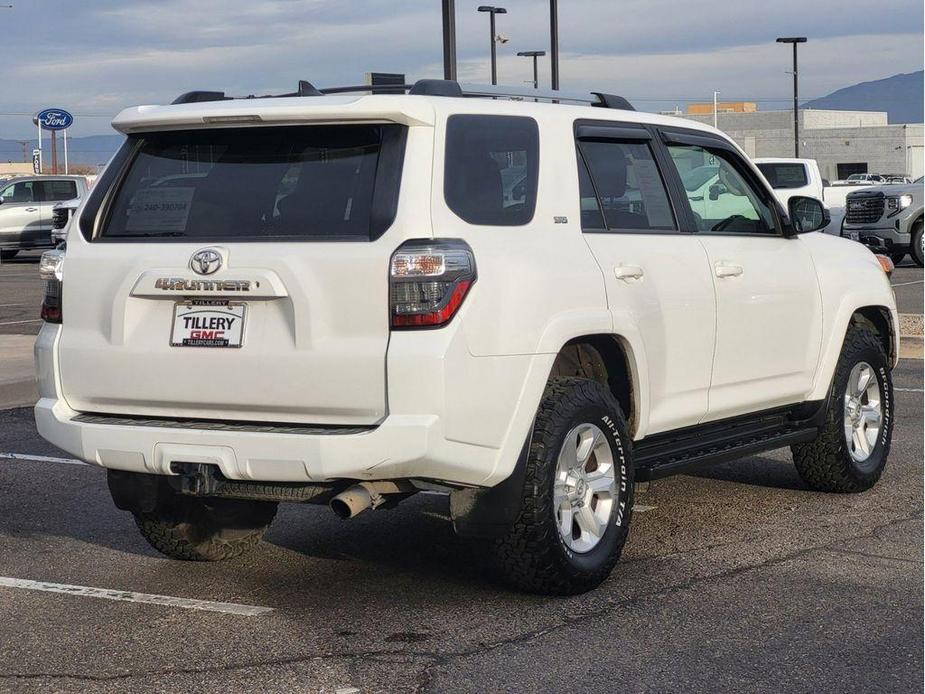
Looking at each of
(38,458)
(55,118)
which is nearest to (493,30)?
(55,118)

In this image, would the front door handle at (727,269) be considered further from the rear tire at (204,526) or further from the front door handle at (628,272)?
the rear tire at (204,526)

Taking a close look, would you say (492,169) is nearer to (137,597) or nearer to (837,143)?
(137,597)

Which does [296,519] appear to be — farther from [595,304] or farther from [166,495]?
[595,304]

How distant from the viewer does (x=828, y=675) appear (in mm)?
4801

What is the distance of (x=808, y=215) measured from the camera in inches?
293

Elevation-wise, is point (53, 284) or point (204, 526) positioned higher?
point (53, 284)

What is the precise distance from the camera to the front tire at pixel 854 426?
7.64 metres

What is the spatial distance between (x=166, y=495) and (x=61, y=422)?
56 cm

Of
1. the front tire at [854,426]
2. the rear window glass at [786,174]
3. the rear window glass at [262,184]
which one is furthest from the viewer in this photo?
the rear window glass at [786,174]

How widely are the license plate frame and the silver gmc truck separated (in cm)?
2349

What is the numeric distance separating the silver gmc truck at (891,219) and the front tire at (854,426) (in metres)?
20.1

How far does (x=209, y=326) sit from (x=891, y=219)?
2406 centimetres

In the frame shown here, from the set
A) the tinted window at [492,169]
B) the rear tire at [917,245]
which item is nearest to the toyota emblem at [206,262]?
the tinted window at [492,169]

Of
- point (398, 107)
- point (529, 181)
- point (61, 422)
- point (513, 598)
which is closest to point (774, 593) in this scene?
point (513, 598)
